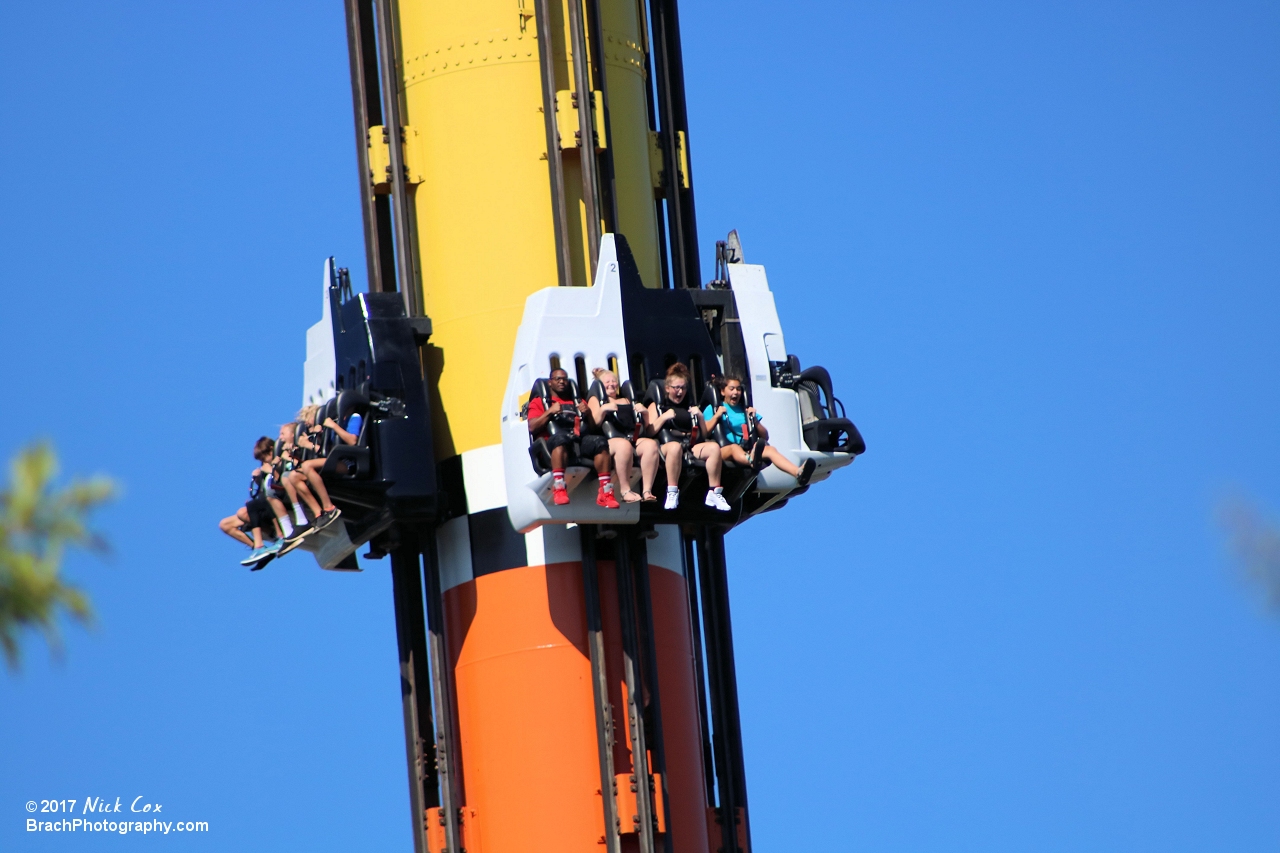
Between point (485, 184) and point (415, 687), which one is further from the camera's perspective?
point (485, 184)

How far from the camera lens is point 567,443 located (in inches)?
704

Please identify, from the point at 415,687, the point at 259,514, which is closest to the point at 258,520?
the point at 259,514

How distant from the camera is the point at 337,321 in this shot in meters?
20.4

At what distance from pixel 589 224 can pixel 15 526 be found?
1716 centimetres

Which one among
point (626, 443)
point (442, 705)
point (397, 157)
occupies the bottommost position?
point (442, 705)

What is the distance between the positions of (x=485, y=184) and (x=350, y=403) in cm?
295

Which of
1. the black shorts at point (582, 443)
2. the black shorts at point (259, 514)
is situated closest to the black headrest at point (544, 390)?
the black shorts at point (582, 443)

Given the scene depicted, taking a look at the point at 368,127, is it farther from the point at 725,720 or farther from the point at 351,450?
the point at 725,720

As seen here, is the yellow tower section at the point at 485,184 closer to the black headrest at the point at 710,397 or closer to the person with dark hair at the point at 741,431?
the black headrest at the point at 710,397

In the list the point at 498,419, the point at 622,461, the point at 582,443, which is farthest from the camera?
the point at 498,419

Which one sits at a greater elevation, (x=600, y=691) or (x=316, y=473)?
(x=316, y=473)

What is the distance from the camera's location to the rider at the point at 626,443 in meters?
17.9

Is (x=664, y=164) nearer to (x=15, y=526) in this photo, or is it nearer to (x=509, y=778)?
(x=509, y=778)

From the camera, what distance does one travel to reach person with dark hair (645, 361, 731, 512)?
59.3 ft
